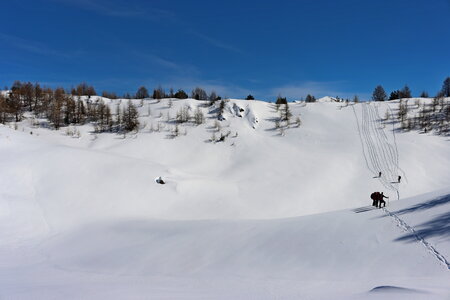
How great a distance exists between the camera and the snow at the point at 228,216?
520 centimetres

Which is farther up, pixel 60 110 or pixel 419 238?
pixel 60 110

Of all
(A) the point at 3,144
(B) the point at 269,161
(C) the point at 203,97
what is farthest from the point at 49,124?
(B) the point at 269,161

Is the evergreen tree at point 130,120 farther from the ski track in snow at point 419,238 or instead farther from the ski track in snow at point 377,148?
the ski track in snow at point 419,238

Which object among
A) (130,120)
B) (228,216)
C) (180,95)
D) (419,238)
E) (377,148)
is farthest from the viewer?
(180,95)

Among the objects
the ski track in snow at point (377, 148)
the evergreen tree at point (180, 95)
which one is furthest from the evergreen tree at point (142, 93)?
the ski track in snow at point (377, 148)

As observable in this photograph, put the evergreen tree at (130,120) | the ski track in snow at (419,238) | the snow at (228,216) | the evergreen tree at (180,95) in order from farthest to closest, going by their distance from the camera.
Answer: the evergreen tree at (180,95) < the evergreen tree at (130,120) < the snow at (228,216) < the ski track in snow at (419,238)

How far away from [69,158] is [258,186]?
1200cm

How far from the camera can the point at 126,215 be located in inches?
483

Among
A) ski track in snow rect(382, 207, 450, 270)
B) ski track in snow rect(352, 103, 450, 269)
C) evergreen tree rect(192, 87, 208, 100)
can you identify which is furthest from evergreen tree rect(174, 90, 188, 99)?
ski track in snow rect(382, 207, 450, 270)

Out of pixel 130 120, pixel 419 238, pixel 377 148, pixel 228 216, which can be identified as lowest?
pixel 228 216

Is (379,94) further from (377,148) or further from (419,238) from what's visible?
(419,238)

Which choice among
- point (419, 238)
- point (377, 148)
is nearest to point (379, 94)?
point (377, 148)

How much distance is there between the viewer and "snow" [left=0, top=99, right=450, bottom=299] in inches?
205

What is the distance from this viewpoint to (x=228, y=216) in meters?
13.5
